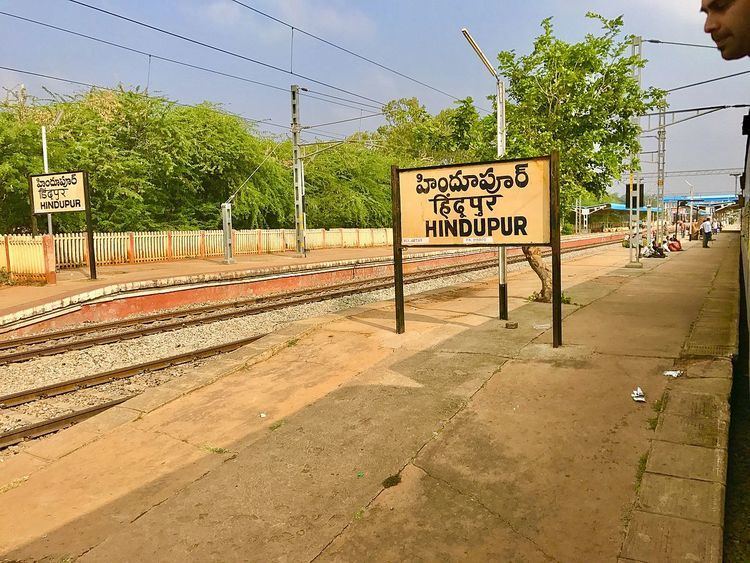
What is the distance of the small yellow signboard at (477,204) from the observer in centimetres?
693

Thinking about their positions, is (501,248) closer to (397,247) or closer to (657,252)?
(397,247)

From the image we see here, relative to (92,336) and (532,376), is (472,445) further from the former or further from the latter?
(92,336)

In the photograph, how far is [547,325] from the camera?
8.05m

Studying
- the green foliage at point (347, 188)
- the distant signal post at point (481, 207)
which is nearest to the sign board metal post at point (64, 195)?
the distant signal post at point (481, 207)

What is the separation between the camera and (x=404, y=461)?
3.89 meters

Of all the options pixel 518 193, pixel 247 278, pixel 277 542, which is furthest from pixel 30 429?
pixel 247 278

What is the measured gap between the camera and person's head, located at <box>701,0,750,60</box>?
112cm

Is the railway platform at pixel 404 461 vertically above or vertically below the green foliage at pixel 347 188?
below

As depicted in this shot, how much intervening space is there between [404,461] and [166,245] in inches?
831

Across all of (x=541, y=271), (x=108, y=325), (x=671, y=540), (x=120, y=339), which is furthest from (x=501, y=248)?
(x=108, y=325)

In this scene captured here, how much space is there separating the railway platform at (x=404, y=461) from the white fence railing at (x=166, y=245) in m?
15.3

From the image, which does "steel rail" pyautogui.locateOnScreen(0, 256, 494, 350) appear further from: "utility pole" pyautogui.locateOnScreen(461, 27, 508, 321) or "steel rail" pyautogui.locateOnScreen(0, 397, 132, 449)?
"utility pole" pyautogui.locateOnScreen(461, 27, 508, 321)

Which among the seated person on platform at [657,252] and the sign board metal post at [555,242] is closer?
the sign board metal post at [555,242]

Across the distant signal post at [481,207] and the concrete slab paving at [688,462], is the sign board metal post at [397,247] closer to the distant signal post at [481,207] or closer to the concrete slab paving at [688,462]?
the distant signal post at [481,207]
